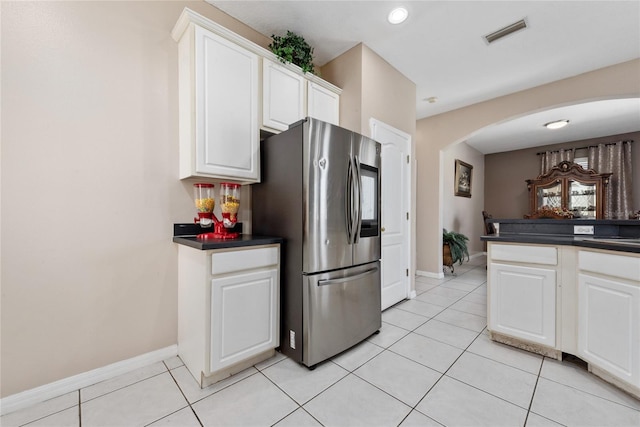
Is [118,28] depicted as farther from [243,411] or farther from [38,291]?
[243,411]

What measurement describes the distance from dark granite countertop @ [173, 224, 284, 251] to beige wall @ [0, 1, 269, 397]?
0.26 ft

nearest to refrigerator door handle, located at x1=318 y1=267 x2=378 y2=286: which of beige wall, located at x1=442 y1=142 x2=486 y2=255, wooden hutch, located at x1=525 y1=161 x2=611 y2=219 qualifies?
beige wall, located at x1=442 y1=142 x2=486 y2=255

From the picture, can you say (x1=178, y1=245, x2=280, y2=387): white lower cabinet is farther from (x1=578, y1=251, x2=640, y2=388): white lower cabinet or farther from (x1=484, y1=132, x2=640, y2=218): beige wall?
(x1=484, y1=132, x2=640, y2=218): beige wall

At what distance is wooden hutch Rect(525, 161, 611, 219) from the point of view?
17.0 ft

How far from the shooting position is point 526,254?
1950 millimetres

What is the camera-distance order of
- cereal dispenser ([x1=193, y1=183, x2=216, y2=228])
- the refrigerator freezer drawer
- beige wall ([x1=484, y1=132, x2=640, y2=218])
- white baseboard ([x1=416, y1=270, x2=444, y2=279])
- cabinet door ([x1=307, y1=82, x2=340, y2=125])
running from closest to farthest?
the refrigerator freezer drawer < cereal dispenser ([x1=193, y1=183, x2=216, y2=228]) < cabinet door ([x1=307, y1=82, x2=340, y2=125]) < white baseboard ([x1=416, y1=270, x2=444, y2=279]) < beige wall ([x1=484, y1=132, x2=640, y2=218])

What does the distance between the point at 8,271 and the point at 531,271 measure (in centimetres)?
336

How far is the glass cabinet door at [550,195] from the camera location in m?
5.66

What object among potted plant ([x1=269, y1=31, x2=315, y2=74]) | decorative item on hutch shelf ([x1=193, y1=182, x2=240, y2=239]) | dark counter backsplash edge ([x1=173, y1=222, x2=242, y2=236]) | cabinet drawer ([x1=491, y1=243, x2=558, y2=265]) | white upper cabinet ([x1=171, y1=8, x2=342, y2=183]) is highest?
potted plant ([x1=269, y1=31, x2=315, y2=74])

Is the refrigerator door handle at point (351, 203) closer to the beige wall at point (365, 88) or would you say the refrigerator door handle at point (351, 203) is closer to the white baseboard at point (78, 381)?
the beige wall at point (365, 88)

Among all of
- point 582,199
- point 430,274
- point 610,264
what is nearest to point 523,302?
point 610,264

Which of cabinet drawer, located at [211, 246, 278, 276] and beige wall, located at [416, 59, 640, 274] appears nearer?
cabinet drawer, located at [211, 246, 278, 276]

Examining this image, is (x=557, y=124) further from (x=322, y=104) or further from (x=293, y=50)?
(x=293, y=50)

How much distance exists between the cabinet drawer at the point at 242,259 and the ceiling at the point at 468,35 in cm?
208
